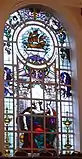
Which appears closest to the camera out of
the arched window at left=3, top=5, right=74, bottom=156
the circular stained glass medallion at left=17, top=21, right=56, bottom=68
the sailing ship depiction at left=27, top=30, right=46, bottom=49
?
the arched window at left=3, top=5, right=74, bottom=156

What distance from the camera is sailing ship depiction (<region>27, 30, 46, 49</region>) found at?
12.8 meters

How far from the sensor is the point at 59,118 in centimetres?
A: 1232

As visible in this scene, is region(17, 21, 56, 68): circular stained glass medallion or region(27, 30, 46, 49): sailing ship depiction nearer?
region(17, 21, 56, 68): circular stained glass medallion

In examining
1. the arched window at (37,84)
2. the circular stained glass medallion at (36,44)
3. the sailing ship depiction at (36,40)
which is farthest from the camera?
the sailing ship depiction at (36,40)

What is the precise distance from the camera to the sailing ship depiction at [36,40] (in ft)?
42.0

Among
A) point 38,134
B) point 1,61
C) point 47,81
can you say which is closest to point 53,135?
point 38,134

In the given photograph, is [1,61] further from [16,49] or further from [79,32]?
[79,32]

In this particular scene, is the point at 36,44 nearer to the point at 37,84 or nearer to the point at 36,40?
the point at 36,40

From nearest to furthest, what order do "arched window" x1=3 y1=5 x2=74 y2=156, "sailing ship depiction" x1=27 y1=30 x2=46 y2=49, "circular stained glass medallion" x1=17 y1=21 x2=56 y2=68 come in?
"arched window" x1=3 y1=5 x2=74 y2=156 < "circular stained glass medallion" x1=17 y1=21 x2=56 y2=68 < "sailing ship depiction" x1=27 y1=30 x2=46 y2=49

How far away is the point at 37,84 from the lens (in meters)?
12.4

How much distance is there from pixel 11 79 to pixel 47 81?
959 millimetres

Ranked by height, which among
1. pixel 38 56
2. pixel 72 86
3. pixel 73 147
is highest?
pixel 38 56

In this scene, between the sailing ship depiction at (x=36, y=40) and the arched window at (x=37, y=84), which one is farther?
the sailing ship depiction at (x=36, y=40)

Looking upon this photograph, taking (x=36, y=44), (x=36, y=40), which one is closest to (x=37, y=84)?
(x=36, y=44)
